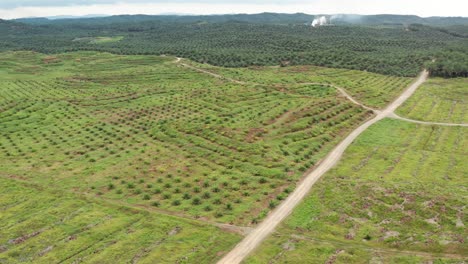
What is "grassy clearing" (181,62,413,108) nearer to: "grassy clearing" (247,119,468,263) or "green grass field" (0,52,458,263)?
"green grass field" (0,52,458,263)

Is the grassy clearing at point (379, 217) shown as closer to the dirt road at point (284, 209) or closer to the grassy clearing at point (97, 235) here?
the dirt road at point (284, 209)

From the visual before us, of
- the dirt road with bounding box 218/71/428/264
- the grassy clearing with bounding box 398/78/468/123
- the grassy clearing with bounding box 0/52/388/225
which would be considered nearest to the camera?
the dirt road with bounding box 218/71/428/264

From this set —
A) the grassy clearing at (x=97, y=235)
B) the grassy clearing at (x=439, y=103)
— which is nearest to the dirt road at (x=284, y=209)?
the grassy clearing at (x=97, y=235)

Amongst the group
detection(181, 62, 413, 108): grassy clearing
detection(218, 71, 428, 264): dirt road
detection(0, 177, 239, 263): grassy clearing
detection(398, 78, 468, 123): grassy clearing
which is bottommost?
detection(0, 177, 239, 263): grassy clearing

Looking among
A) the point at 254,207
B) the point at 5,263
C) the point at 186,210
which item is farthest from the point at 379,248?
the point at 5,263

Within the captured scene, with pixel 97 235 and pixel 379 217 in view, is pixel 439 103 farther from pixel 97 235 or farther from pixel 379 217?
pixel 97 235

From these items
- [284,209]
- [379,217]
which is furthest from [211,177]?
[379,217]

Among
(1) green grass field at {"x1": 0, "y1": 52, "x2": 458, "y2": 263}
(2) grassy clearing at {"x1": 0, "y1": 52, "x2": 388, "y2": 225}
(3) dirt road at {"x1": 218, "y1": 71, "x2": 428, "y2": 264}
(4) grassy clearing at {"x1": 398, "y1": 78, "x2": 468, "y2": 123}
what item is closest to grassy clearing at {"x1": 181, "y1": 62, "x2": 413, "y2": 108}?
(1) green grass field at {"x1": 0, "y1": 52, "x2": 458, "y2": 263}
